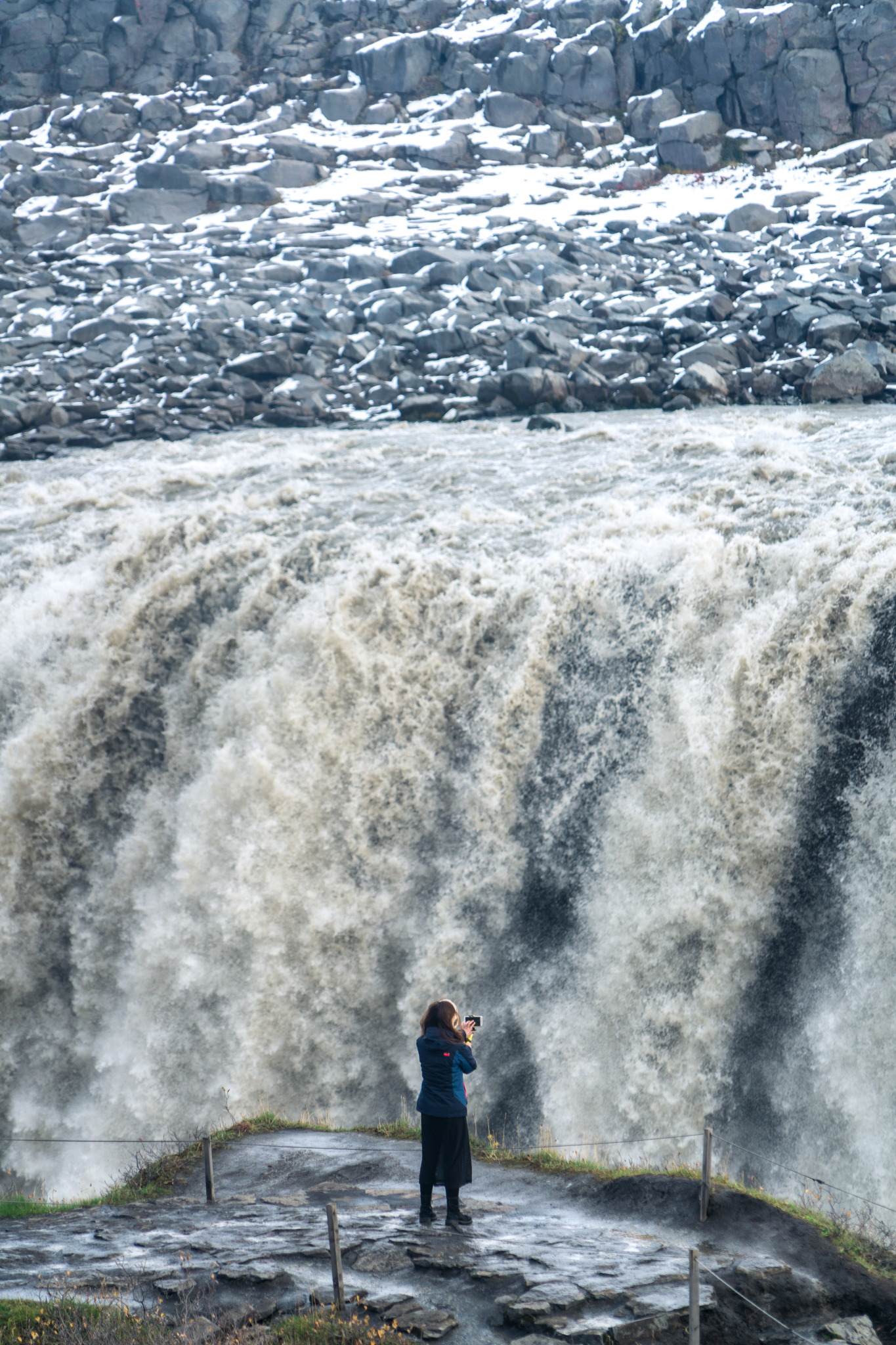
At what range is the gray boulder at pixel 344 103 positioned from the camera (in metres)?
50.2

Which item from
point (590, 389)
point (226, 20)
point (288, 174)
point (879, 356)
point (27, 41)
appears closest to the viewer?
point (879, 356)

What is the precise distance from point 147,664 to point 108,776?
1694mm

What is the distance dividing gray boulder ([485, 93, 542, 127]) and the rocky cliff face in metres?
0.06

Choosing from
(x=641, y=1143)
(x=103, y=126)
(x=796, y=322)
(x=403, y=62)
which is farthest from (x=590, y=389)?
(x=103, y=126)

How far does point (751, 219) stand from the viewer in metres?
36.5

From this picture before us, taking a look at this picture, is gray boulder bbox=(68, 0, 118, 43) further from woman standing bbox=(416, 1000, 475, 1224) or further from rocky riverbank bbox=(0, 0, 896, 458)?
woman standing bbox=(416, 1000, 475, 1224)

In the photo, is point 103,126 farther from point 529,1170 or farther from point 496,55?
point 529,1170

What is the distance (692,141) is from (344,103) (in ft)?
53.9

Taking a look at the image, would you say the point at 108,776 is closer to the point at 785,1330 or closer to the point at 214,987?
the point at 214,987

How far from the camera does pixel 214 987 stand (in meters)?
14.4

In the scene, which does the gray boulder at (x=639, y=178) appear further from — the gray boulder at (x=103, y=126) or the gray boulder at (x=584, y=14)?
the gray boulder at (x=103, y=126)

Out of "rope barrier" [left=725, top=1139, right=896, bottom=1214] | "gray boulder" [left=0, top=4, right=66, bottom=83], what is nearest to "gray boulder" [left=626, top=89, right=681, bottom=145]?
"gray boulder" [left=0, top=4, right=66, bottom=83]

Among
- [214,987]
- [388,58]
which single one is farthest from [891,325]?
[388,58]

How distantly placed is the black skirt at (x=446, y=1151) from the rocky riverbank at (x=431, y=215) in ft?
69.2
